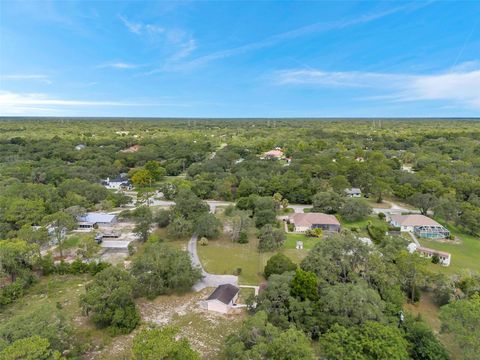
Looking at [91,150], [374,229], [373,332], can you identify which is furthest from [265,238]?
[91,150]

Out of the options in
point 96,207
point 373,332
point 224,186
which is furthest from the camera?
point 224,186

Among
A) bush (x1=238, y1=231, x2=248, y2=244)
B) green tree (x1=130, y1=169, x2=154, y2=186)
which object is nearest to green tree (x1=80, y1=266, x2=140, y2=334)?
bush (x1=238, y1=231, x2=248, y2=244)

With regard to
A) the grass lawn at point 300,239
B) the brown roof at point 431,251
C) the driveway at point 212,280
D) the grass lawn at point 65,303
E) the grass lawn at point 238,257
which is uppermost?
the brown roof at point 431,251

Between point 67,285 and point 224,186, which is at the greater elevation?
point 224,186

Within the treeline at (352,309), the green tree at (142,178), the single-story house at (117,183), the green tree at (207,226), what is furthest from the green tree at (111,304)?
the single-story house at (117,183)

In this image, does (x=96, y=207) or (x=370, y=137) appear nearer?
(x=96, y=207)

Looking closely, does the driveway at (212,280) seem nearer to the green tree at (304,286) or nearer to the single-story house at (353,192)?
the green tree at (304,286)

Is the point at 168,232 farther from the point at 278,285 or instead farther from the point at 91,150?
the point at 91,150
